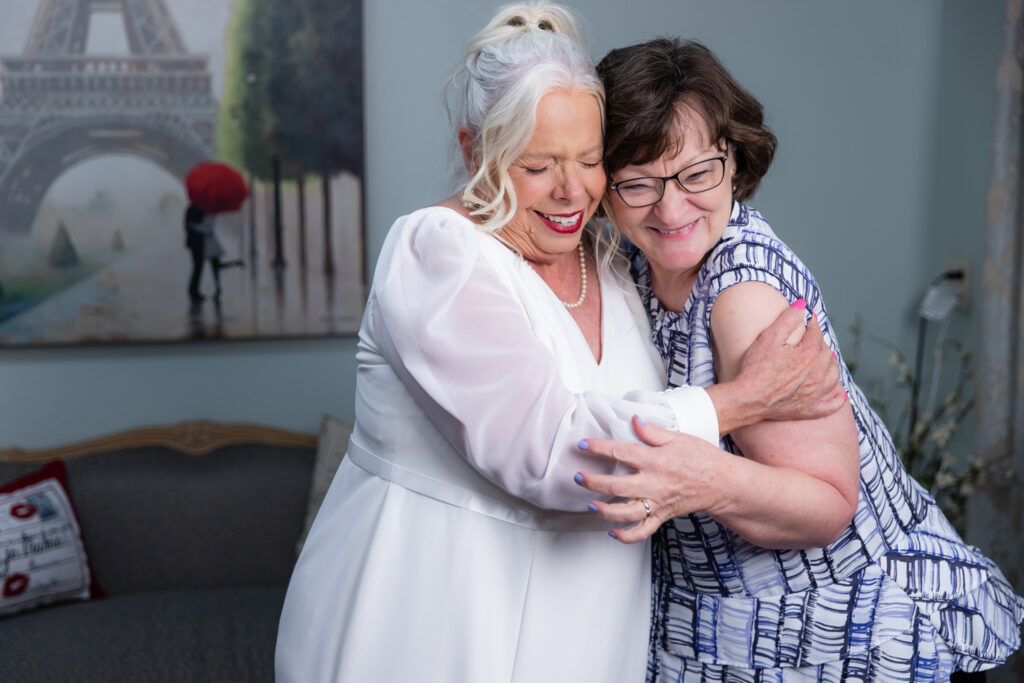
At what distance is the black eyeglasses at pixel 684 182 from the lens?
1.29 metres

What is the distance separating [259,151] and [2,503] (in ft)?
4.04

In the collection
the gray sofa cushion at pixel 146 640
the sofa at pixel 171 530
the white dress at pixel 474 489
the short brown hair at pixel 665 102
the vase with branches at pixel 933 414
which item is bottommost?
the gray sofa cushion at pixel 146 640

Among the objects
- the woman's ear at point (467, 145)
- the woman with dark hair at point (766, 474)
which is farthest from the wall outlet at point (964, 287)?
the woman's ear at point (467, 145)

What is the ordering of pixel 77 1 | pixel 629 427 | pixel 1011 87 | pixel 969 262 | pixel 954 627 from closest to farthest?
1. pixel 629 427
2. pixel 954 627
3. pixel 1011 87
4. pixel 77 1
5. pixel 969 262

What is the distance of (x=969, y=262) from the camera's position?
116 inches

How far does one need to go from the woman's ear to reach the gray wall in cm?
168

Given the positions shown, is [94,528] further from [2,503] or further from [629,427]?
[629,427]

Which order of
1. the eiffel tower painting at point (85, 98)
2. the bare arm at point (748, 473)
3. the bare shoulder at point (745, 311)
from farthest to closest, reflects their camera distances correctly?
the eiffel tower painting at point (85, 98) < the bare shoulder at point (745, 311) < the bare arm at point (748, 473)

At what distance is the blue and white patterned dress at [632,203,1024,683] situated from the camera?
1295 millimetres

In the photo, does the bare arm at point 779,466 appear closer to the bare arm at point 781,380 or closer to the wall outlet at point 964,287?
the bare arm at point 781,380

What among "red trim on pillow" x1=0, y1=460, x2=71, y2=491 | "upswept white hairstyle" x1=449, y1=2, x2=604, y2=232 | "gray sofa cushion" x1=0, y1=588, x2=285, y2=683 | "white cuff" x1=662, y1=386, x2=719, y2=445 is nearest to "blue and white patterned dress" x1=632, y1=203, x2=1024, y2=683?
"white cuff" x1=662, y1=386, x2=719, y2=445

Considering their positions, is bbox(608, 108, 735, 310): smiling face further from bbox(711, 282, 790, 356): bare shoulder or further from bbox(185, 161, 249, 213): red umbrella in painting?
bbox(185, 161, 249, 213): red umbrella in painting

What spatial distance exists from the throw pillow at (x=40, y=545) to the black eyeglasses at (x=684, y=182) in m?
2.15

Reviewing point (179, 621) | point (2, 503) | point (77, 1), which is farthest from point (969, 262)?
point (2, 503)
